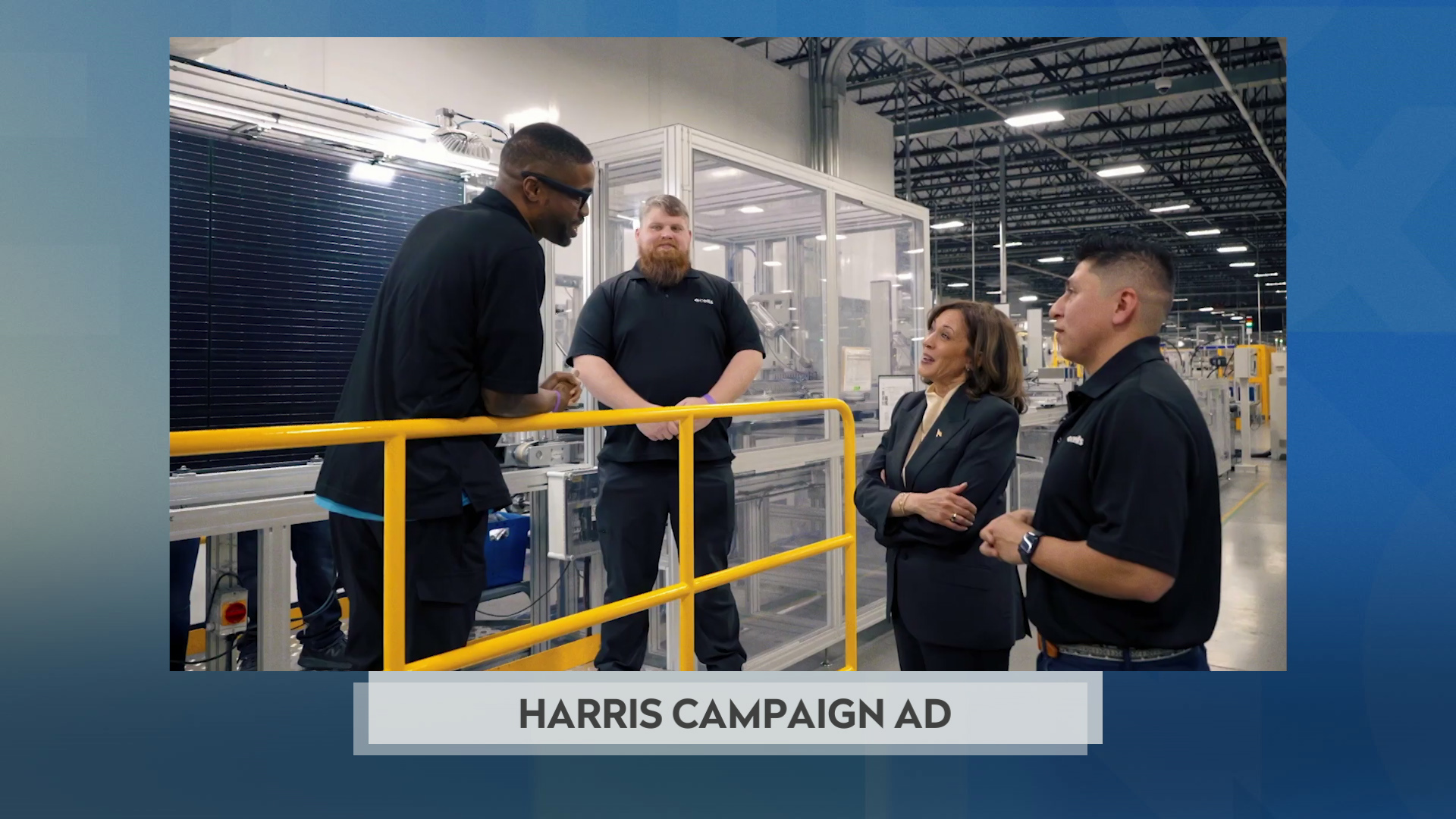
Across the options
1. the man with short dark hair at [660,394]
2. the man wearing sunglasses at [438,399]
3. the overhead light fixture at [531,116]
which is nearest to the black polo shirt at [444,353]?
the man wearing sunglasses at [438,399]

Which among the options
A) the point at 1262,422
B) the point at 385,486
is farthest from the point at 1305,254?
the point at 1262,422

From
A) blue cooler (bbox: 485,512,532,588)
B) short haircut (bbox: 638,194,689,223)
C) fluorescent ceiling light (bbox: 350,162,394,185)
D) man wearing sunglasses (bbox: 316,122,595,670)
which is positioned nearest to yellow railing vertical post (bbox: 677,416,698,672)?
man wearing sunglasses (bbox: 316,122,595,670)

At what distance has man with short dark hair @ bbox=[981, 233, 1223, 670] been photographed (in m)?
1.66

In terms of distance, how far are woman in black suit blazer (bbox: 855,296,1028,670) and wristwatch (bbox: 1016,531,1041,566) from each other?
528 mm

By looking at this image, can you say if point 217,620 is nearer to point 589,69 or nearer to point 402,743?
point 402,743

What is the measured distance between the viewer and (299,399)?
3258 millimetres

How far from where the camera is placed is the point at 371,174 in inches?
137

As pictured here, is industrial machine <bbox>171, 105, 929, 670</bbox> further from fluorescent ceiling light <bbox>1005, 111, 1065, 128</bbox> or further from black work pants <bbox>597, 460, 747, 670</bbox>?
fluorescent ceiling light <bbox>1005, 111, 1065, 128</bbox>

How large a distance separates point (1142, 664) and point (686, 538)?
1259mm

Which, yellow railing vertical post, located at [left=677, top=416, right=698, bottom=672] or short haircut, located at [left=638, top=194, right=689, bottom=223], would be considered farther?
short haircut, located at [left=638, top=194, right=689, bottom=223]

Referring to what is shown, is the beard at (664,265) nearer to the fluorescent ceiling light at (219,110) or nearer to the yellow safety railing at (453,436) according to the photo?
the yellow safety railing at (453,436)

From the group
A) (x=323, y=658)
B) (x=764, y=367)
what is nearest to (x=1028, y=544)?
(x=323, y=658)

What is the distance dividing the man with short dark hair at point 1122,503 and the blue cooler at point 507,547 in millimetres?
2252

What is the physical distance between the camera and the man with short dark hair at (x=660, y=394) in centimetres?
329
